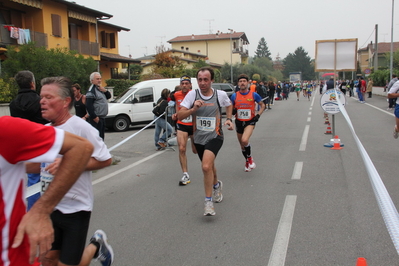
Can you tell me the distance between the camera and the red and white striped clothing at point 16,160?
1.66 metres

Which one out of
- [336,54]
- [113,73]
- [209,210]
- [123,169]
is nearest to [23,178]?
[209,210]

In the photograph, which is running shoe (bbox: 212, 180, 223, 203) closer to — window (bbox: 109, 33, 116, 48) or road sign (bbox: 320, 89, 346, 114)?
road sign (bbox: 320, 89, 346, 114)

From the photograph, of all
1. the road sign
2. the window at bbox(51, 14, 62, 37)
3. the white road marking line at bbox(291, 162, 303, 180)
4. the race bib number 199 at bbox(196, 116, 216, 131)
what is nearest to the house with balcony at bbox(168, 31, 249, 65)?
the window at bbox(51, 14, 62, 37)

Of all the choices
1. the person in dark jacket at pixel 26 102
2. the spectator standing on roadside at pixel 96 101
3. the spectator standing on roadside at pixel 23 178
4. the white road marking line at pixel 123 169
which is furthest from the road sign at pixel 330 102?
the spectator standing on roadside at pixel 23 178

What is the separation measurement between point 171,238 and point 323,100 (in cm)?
819

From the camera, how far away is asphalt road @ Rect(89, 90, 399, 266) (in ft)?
12.7

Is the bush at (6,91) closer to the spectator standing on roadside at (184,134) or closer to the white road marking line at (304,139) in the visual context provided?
the spectator standing on roadside at (184,134)

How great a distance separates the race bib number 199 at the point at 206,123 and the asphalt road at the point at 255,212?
1.15 m

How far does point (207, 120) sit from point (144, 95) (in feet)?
36.8

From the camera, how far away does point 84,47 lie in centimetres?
2836

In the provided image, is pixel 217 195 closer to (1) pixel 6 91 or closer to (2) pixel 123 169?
(2) pixel 123 169

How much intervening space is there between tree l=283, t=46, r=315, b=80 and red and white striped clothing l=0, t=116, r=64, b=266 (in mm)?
148019

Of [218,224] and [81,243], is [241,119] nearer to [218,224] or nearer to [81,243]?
[218,224]

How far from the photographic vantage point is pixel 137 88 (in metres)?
15.9
